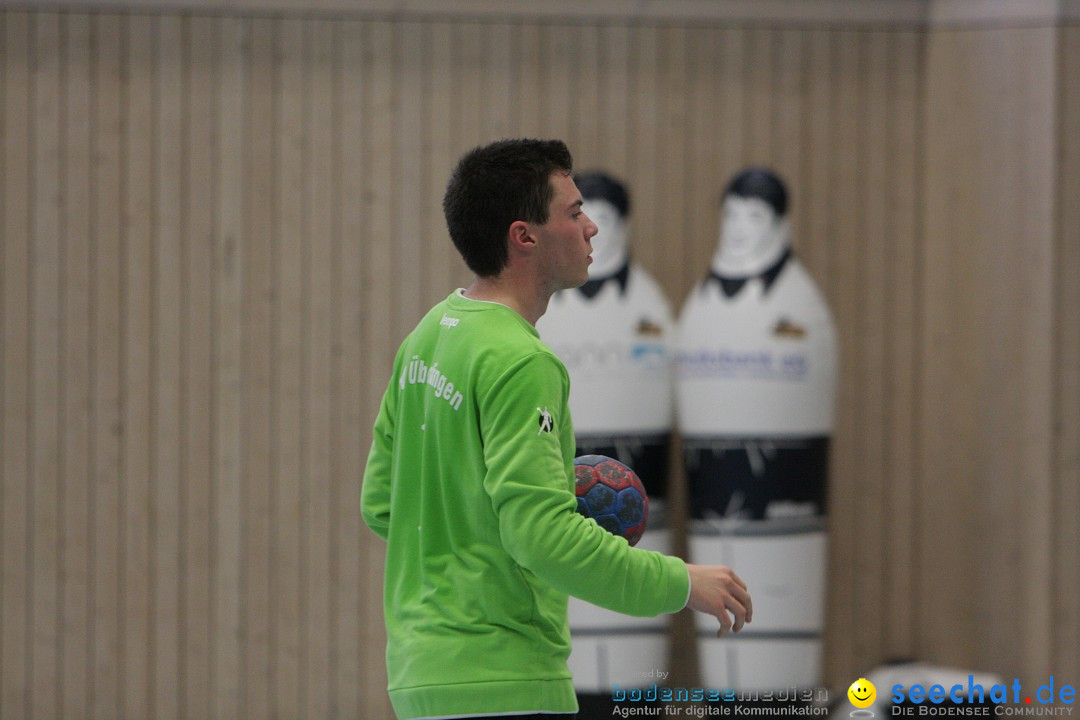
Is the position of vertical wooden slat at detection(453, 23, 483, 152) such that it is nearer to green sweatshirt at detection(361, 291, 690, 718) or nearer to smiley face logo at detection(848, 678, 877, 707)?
smiley face logo at detection(848, 678, 877, 707)

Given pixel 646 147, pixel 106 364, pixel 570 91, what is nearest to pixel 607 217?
pixel 646 147

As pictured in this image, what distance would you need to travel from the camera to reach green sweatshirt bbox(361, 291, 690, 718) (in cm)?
140

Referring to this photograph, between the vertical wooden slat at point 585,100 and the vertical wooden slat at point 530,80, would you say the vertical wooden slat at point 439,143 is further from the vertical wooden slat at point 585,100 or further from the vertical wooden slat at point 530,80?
the vertical wooden slat at point 585,100

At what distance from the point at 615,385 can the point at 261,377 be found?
139 cm

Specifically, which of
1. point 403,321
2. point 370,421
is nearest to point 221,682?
point 370,421

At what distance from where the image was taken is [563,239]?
1568 mm

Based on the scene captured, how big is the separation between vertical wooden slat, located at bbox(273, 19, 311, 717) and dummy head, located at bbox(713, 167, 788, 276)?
1.61 metres

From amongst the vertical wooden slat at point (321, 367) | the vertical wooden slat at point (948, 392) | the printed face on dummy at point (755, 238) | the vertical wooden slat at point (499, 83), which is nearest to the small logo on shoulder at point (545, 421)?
the printed face on dummy at point (755, 238)

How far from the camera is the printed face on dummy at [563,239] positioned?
1.57 m

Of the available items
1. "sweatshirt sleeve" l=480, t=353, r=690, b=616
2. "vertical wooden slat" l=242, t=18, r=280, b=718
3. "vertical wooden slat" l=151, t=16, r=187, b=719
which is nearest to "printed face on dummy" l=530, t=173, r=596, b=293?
"sweatshirt sleeve" l=480, t=353, r=690, b=616

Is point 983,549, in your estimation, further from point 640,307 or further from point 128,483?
point 128,483

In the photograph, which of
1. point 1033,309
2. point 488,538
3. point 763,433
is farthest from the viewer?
point 1033,309

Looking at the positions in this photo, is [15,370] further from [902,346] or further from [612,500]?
[612,500]

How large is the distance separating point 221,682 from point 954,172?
3.38m
